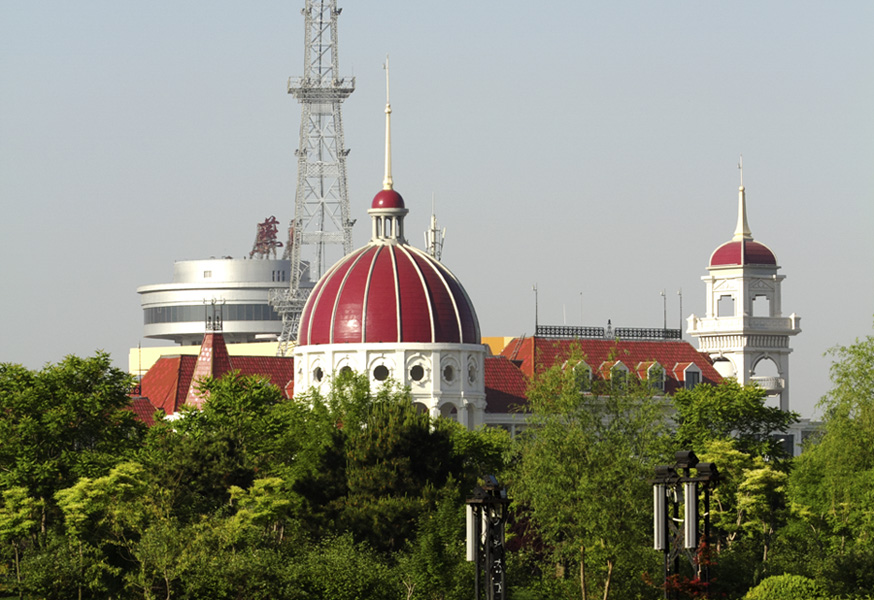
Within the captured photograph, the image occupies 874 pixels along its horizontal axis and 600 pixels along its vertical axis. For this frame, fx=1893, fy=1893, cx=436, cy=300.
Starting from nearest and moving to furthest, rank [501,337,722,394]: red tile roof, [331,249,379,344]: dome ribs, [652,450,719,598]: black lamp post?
[652,450,719,598]: black lamp post
[331,249,379,344]: dome ribs
[501,337,722,394]: red tile roof

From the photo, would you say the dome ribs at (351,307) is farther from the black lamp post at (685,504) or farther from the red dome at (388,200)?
the black lamp post at (685,504)

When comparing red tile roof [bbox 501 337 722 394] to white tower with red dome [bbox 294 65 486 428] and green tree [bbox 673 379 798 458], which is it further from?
green tree [bbox 673 379 798 458]

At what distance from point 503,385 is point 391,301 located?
17070 millimetres

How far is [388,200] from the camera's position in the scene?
129125 millimetres

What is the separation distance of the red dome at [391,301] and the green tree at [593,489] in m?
36.8

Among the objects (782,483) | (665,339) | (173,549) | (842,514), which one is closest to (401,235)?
(665,339)

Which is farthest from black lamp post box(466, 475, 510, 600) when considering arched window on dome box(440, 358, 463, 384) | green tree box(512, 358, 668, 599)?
arched window on dome box(440, 358, 463, 384)

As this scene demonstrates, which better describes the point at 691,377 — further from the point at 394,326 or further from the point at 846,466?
the point at 846,466

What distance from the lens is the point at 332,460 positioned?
3472 inches

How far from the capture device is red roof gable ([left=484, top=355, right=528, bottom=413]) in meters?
134

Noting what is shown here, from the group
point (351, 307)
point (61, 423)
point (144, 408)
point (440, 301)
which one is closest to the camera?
point (61, 423)

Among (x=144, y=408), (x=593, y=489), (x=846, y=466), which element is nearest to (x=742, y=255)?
(x=144, y=408)

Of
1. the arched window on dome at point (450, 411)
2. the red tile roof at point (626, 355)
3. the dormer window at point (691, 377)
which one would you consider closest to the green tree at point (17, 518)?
the arched window on dome at point (450, 411)

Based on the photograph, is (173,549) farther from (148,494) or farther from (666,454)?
(666,454)
